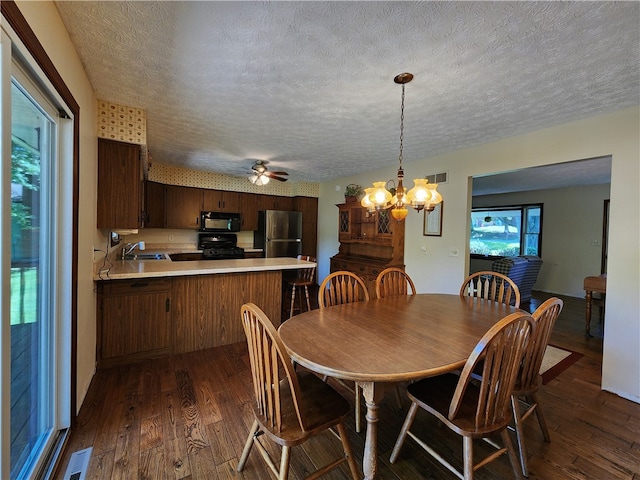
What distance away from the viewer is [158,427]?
178cm

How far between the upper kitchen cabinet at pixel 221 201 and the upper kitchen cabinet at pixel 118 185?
285 cm

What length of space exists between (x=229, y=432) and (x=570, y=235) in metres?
7.27

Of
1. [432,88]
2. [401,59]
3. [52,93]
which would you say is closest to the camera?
[52,93]

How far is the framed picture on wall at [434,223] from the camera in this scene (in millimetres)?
3701

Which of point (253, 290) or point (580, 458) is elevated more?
point (253, 290)

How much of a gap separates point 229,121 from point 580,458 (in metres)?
3.58

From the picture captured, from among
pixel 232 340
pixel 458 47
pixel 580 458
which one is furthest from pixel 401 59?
pixel 232 340

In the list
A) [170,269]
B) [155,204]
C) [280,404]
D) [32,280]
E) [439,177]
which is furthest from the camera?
[155,204]

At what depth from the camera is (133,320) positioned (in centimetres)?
258

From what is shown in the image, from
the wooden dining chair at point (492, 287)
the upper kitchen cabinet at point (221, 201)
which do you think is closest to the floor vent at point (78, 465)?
the wooden dining chair at point (492, 287)

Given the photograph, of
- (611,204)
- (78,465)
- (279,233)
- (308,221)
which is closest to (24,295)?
(78,465)

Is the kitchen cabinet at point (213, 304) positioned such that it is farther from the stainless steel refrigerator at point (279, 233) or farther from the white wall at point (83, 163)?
the stainless steel refrigerator at point (279, 233)

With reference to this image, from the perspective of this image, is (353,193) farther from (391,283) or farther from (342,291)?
(342,291)

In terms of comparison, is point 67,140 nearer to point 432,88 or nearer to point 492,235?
point 432,88
